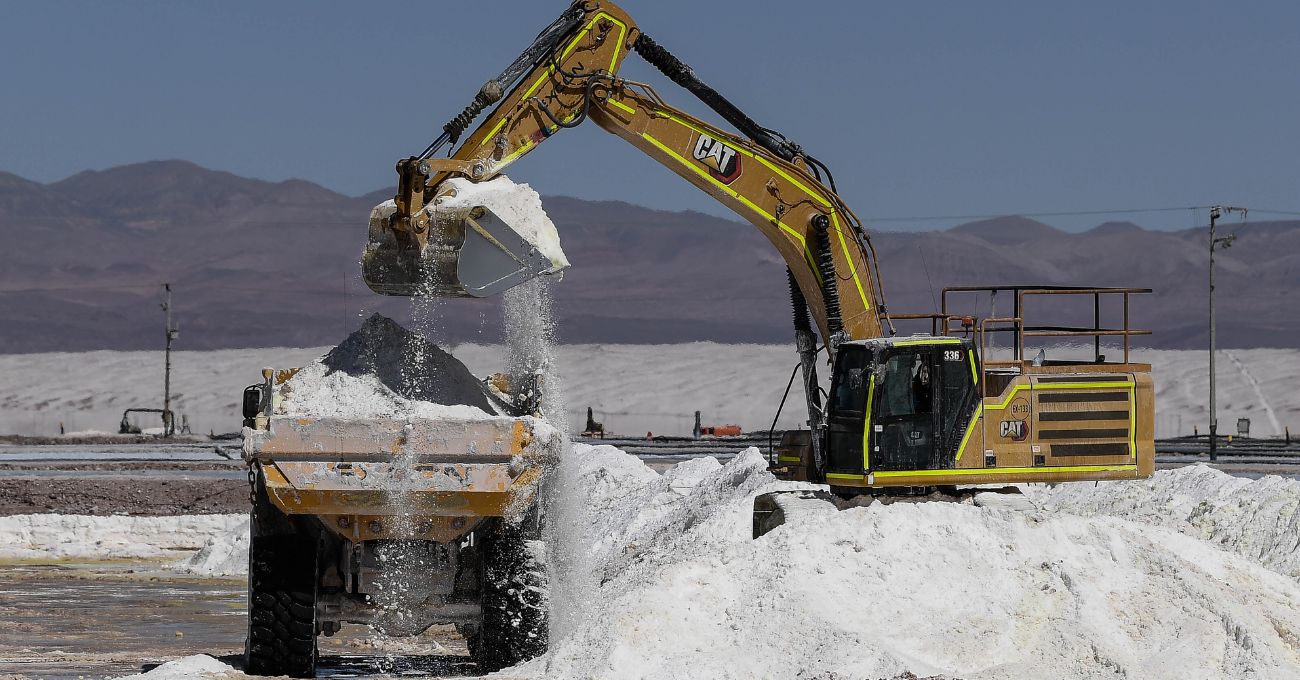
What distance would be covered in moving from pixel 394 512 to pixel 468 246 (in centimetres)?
222

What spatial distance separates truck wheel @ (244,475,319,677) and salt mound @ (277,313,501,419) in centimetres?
94

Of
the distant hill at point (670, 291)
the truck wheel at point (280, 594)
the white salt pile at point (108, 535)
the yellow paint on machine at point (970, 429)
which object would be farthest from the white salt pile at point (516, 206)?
the distant hill at point (670, 291)

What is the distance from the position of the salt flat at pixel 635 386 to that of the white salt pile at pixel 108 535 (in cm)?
4619

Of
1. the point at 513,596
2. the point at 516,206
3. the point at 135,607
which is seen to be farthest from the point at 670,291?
the point at 513,596

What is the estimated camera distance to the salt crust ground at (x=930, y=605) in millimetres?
12023

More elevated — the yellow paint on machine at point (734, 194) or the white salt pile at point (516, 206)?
the yellow paint on machine at point (734, 194)

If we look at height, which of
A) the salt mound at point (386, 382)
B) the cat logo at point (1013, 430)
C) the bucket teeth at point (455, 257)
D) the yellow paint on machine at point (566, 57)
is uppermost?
the yellow paint on machine at point (566, 57)

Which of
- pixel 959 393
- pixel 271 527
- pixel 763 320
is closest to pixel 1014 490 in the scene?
pixel 959 393

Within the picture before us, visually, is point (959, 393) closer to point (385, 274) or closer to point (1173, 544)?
point (1173, 544)

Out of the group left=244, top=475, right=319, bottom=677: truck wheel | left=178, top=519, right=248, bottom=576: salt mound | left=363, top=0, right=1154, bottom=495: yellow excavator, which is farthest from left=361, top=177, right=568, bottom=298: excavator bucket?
left=178, top=519, right=248, bottom=576: salt mound

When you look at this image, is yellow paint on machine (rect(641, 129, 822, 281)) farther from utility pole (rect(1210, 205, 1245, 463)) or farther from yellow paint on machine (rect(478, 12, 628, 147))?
utility pole (rect(1210, 205, 1245, 463))

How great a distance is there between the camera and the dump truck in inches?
476

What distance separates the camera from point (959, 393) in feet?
52.0

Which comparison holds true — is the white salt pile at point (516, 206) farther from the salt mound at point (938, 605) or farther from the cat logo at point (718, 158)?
the cat logo at point (718, 158)
